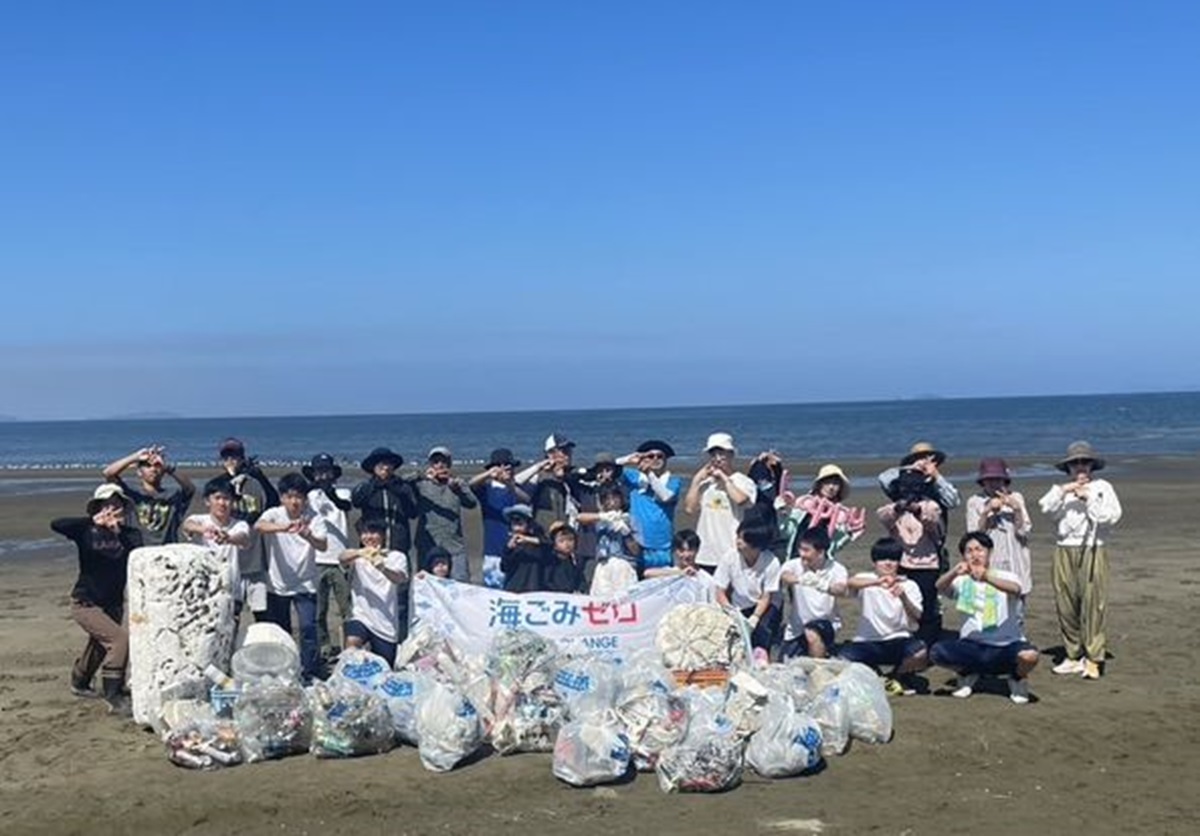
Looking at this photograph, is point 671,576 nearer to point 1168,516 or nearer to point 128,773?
point 128,773

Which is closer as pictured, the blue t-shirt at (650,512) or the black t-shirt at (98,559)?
the black t-shirt at (98,559)

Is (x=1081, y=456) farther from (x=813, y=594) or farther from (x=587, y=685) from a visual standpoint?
(x=587, y=685)

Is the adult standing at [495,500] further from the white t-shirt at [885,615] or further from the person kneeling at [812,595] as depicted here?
the white t-shirt at [885,615]

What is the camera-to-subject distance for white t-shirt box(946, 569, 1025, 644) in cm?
873

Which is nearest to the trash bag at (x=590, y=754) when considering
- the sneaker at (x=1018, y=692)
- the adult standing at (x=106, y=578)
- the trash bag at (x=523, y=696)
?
the trash bag at (x=523, y=696)

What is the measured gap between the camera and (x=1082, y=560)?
9703 millimetres

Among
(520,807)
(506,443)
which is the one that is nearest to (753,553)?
(520,807)

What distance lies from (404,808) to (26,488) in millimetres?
35873

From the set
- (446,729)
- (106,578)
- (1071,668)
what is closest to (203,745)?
(446,729)

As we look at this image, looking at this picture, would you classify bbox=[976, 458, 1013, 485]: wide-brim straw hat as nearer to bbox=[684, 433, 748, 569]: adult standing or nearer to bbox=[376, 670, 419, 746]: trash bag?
bbox=[684, 433, 748, 569]: adult standing

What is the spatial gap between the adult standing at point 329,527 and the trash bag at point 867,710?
12.4 feet

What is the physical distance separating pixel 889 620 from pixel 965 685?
0.75 m

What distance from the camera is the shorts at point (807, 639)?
8961mm

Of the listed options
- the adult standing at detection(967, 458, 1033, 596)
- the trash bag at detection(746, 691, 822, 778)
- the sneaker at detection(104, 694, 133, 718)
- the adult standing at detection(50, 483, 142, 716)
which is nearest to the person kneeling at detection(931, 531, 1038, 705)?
the adult standing at detection(967, 458, 1033, 596)
